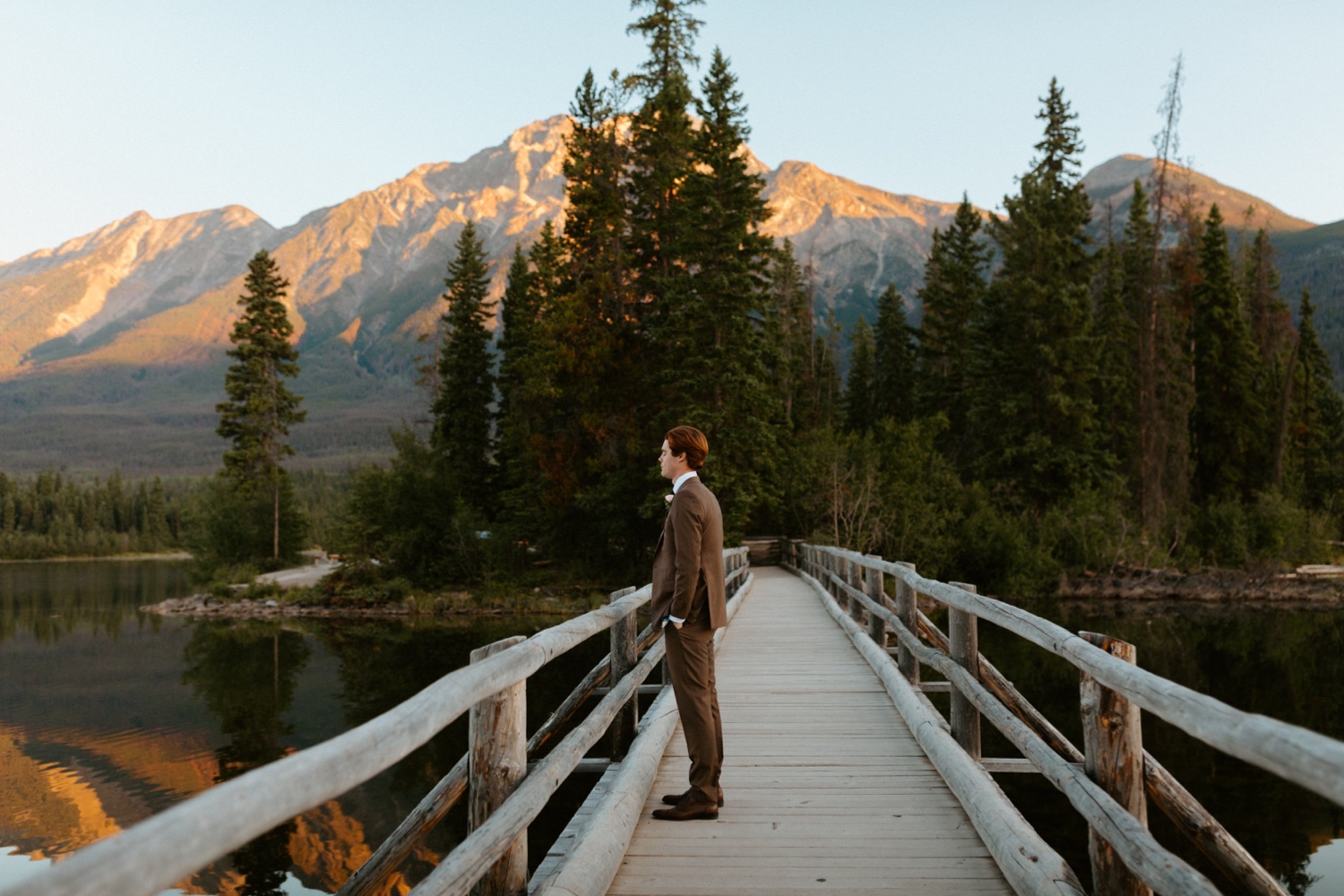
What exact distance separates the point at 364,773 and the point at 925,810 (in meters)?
3.63

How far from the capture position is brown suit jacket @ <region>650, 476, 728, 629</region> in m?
4.61

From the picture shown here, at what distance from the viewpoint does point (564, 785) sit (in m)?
14.5

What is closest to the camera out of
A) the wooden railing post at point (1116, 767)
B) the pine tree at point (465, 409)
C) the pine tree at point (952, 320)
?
the wooden railing post at point (1116, 767)

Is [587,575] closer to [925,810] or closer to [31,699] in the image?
[31,699]

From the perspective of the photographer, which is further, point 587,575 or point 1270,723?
point 587,575

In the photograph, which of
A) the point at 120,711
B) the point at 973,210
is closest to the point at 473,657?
the point at 120,711

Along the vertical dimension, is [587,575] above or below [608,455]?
below

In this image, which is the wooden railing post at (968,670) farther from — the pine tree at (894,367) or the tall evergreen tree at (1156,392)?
the pine tree at (894,367)

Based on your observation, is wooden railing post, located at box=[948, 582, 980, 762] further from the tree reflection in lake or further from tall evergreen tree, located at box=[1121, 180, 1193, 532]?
tall evergreen tree, located at box=[1121, 180, 1193, 532]

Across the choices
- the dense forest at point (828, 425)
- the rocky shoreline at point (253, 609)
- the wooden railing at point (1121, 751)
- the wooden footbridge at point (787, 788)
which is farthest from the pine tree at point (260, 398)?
the wooden railing at point (1121, 751)

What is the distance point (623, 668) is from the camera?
19.1 ft

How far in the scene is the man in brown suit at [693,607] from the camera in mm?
4609

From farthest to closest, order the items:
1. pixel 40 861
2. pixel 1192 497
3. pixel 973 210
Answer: pixel 973 210 → pixel 1192 497 → pixel 40 861

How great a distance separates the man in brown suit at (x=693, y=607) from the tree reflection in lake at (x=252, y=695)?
6.69 m
